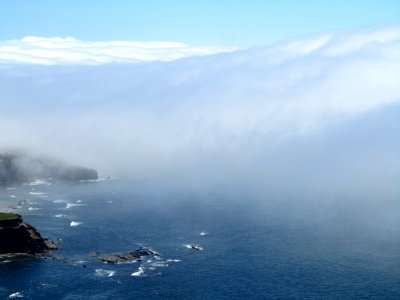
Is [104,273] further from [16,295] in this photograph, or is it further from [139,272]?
[16,295]

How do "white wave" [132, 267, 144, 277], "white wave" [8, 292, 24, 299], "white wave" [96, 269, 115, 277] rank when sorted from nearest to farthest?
"white wave" [8, 292, 24, 299]
"white wave" [96, 269, 115, 277]
"white wave" [132, 267, 144, 277]

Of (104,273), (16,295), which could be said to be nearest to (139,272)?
(104,273)

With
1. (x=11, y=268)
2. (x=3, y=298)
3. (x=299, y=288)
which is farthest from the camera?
(x=11, y=268)

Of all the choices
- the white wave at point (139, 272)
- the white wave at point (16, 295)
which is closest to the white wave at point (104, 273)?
the white wave at point (139, 272)

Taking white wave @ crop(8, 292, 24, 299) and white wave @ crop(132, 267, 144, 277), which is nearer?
white wave @ crop(8, 292, 24, 299)

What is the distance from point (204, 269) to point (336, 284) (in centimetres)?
4654

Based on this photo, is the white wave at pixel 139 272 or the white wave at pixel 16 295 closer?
the white wave at pixel 16 295

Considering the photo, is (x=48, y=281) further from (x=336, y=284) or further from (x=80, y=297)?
(x=336, y=284)

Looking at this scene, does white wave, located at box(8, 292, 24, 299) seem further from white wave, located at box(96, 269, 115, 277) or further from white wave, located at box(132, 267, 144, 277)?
white wave, located at box(132, 267, 144, 277)

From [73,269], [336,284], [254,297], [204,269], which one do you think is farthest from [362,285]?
[73,269]

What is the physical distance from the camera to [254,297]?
174 meters

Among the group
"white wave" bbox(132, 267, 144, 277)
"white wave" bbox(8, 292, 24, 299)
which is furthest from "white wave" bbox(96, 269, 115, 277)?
"white wave" bbox(8, 292, 24, 299)

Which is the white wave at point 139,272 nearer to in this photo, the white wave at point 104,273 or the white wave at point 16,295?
the white wave at point 104,273

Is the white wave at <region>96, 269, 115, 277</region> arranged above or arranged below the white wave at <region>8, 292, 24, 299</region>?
above
